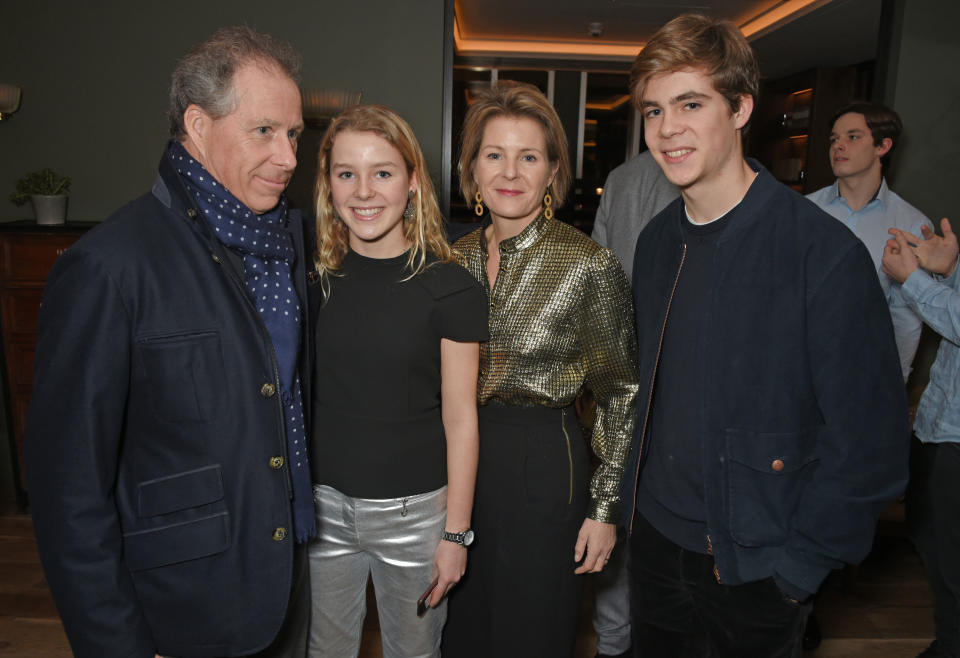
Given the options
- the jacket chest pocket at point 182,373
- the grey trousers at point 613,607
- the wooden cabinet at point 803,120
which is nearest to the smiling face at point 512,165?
the jacket chest pocket at point 182,373

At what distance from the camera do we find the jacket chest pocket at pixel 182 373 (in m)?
1.14

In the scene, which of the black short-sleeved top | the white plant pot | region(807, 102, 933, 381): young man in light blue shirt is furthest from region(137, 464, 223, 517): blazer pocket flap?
the white plant pot

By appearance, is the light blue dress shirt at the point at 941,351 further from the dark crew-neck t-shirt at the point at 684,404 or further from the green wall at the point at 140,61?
the green wall at the point at 140,61

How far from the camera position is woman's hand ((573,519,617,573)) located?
65.5 inches

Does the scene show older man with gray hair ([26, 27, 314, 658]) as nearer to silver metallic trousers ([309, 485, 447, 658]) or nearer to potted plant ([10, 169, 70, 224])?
silver metallic trousers ([309, 485, 447, 658])

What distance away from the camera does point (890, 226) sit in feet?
9.64

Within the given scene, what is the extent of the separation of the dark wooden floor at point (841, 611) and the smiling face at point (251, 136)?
2045mm

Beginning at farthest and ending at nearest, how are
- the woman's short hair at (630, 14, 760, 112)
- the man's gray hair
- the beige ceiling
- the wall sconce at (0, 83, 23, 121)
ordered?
the beige ceiling
the wall sconce at (0, 83, 23, 121)
the woman's short hair at (630, 14, 760, 112)
the man's gray hair

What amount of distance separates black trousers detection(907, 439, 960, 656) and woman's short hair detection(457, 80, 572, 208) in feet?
5.05

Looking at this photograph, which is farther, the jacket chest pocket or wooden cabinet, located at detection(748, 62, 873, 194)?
wooden cabinet, located at detection(748, 62, 873, 194)

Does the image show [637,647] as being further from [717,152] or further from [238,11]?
[238,11]

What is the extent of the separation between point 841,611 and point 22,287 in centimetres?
450

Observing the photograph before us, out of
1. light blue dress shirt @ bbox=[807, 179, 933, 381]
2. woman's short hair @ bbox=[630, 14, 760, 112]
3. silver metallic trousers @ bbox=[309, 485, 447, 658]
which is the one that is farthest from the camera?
light blue dress shirt @ bbox=[807, 179, 933, 381]

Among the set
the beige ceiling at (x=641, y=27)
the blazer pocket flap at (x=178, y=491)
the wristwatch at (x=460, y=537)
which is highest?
the beige ceiling at (x=641, y=27)
